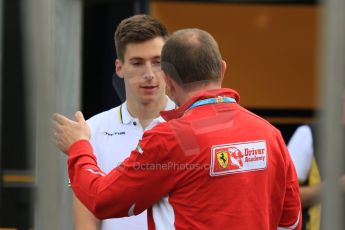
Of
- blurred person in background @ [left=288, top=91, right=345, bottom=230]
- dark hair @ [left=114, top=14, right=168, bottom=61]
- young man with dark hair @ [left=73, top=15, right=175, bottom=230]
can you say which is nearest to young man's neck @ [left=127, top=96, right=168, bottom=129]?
young man with dark hair @ [left=73, top=15, right=175, bottom=230]

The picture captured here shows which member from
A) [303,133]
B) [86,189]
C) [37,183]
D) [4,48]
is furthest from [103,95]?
[37,183]

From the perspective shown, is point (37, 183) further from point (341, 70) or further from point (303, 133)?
point (303, 133)

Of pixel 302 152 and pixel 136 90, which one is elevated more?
pixel 136 90

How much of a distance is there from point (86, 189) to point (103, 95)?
100 inches

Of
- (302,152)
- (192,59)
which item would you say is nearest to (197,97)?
(192,59)

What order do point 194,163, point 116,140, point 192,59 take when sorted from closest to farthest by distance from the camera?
point 194,163
point 192,59
point 116,140

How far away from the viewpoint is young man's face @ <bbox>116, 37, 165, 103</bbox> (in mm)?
2896

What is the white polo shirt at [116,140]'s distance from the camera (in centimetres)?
274

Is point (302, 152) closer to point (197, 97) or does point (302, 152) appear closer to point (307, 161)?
point (307, 161)

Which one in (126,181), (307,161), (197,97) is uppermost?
(197,97)

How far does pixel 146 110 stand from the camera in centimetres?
293

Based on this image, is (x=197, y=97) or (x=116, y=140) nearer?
(x=197, y=97)

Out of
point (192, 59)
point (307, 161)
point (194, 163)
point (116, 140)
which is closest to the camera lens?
point (194, 163)

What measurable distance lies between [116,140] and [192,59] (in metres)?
0.64
